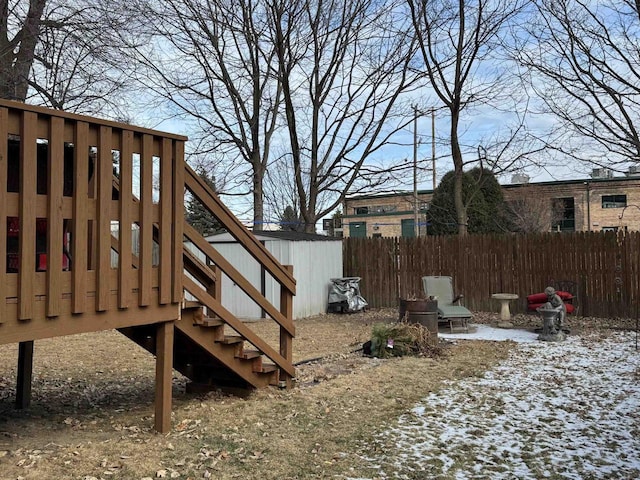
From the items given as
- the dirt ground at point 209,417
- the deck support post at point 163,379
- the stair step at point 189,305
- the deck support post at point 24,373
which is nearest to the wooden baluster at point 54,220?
the deck support post at point 163,379

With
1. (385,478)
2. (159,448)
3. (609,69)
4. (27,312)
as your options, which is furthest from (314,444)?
(609,69)

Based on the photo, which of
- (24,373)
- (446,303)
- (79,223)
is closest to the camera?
(79,223)

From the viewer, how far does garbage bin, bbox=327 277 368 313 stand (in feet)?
41.0

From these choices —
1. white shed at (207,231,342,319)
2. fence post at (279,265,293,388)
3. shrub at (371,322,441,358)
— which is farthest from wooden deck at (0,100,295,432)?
white shed at (207,231,342,319)

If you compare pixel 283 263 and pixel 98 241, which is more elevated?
pixel 98 241

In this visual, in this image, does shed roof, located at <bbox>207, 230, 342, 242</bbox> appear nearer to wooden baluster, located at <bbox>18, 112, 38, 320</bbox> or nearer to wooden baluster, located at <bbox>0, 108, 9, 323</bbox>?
wooden baluster, located at <bbox>18, 112, 38, 320</bbox>

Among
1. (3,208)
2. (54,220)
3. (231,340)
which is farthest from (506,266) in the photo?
(3,208)

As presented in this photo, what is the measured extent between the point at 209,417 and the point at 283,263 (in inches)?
277

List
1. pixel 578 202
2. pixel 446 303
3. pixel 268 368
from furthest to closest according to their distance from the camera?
pixel 578 202 < pixel 446 303 < pixel 268 368

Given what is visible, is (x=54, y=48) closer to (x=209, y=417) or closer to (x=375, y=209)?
(x=209, y=417)

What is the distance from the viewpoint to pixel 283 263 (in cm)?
1152

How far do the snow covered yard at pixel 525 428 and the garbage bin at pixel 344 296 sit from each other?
19.9ft

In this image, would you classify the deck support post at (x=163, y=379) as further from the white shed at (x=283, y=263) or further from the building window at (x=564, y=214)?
the building window at (x=564, y=214)

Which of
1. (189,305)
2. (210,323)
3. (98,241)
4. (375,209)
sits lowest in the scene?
(210,323)
